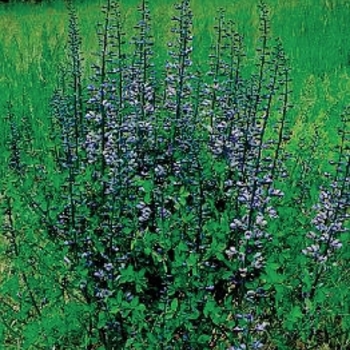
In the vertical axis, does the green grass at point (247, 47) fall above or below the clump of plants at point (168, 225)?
below

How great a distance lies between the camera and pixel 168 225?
2.39 meters

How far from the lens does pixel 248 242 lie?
2336mm

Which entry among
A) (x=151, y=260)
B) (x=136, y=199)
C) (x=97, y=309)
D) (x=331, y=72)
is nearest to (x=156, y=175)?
(x=136, y=199)

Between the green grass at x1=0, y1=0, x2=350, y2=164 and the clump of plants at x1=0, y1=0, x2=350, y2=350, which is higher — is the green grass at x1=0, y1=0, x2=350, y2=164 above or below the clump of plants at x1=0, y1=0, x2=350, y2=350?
below

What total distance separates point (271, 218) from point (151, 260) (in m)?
0.50

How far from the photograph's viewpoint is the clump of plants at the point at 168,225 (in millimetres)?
2355

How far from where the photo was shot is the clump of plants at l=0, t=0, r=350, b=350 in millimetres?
2355

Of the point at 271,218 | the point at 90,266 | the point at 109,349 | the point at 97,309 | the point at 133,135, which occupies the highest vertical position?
the point at 133,135

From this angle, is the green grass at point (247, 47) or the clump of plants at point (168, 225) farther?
the green grass at point (247, 47)

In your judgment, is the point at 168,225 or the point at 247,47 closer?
the point at 168,225

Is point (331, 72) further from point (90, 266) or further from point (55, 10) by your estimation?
point (55, 10)

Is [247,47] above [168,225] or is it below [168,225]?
below

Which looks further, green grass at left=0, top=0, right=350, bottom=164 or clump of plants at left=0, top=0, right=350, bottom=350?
green grass at left=0, top=0, right=350, bottom=164

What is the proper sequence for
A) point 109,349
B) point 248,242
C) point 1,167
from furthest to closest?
point 1,167
point 109,349
point 248,242
